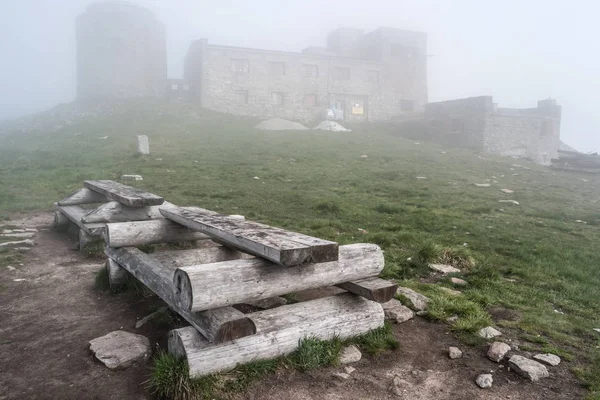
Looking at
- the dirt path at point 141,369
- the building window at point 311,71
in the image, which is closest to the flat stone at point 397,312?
the dirt path at point 141,369

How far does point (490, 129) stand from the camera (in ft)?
109

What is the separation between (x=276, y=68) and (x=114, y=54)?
1813cm

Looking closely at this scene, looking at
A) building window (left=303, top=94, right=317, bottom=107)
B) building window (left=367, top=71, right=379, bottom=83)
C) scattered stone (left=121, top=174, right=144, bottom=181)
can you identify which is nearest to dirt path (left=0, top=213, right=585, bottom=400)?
scattered stone (left=121, top=174, right=144, bottom=181)

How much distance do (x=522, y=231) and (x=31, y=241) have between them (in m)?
9.01

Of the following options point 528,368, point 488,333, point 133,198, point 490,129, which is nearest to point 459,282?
point 488,333

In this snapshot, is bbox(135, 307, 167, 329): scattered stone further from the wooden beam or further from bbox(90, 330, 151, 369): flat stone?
the wooden beam

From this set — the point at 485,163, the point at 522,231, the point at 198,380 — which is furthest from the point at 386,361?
the point at 485,163

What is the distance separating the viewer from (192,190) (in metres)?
11.0

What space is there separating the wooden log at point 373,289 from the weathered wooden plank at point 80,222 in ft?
12.3

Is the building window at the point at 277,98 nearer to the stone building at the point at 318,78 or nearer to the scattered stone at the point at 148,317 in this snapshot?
the stone building at the point at 318,78

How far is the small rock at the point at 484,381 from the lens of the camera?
9.96 ft

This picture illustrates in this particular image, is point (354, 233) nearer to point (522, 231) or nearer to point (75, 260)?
point (522, 231)

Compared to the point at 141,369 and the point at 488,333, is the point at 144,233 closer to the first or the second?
the point at 141,369

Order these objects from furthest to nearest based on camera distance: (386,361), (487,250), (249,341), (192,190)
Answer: (192,190)
(487,250)
(386,361)
(249,341)
